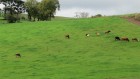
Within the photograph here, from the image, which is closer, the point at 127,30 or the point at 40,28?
the point at 127,30

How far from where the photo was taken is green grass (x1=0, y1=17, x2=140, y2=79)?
34938mm

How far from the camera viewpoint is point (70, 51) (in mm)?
47281

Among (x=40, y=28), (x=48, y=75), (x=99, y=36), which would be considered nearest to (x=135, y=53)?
(x=99, y=36)

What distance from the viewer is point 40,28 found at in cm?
6225

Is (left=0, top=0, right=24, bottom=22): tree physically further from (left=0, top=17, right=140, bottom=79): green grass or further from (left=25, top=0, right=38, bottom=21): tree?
(left=0, top=17, right=140, bottom=79): green grass

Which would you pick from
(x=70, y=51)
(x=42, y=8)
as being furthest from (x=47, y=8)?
(x=70, y=51)

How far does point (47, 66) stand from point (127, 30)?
21.3 m

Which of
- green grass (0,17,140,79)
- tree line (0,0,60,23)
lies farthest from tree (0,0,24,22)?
green grass (0,17,140,79)

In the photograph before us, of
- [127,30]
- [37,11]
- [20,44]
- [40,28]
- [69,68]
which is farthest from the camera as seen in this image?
→ [37,11]

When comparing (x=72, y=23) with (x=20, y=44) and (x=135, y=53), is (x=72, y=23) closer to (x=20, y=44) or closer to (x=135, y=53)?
(x=20, y=44)

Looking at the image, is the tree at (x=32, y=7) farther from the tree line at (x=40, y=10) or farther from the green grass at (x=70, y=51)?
the green grass at (x=70, y=51)

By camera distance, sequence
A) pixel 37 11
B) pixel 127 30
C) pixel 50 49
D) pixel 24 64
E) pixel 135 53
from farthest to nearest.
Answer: pixel 37 11 < pixel 127 30 < pixel 50 49 < pixel 135 53 < pixel 24 64

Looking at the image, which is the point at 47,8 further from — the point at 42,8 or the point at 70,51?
the point at 70,51

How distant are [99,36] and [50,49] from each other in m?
8.49
